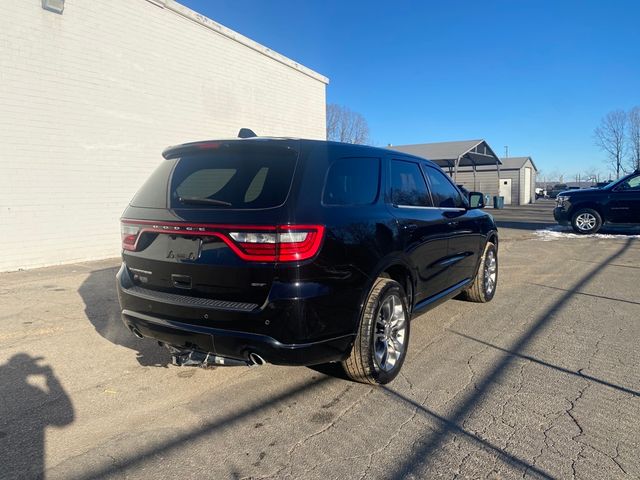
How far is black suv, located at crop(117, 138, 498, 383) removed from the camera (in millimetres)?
2807

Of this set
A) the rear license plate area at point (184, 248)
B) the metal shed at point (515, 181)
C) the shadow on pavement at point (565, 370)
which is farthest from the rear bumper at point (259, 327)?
the metal shed at point (515, 181)

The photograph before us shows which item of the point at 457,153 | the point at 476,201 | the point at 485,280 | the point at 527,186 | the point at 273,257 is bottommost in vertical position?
the point at 485,280

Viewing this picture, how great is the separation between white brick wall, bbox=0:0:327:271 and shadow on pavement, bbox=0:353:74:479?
5.41m

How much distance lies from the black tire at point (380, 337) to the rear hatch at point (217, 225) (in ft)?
2.67

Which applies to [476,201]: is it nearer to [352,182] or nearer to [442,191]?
[442,191]

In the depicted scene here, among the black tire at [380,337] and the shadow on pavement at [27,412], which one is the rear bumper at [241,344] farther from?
the shadow on pavement at [27,412]

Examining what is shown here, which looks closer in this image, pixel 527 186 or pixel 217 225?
pixel 217 225

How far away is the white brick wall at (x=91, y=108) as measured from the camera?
27.2 feet

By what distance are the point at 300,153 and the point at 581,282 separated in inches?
249

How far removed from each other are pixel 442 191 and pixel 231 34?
9.84m

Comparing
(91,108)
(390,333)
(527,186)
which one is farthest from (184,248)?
(527,186)

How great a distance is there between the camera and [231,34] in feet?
41.2

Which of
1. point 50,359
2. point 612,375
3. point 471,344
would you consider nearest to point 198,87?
point 50,359

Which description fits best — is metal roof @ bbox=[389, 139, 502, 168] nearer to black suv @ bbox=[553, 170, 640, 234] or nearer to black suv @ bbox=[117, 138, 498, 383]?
black suv @ bbox=[553, 170, 640, 234]
